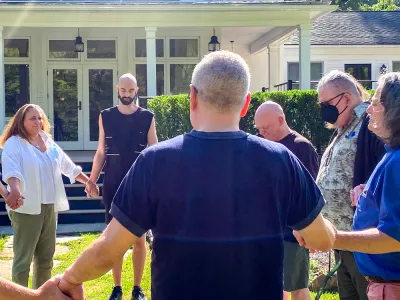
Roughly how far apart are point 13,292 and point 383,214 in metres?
1.80

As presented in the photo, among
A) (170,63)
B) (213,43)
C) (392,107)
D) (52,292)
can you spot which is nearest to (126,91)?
(52,292)

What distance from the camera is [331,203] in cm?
392

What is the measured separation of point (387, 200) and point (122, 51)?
13444 mm

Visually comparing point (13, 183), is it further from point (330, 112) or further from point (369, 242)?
point (369, 242)

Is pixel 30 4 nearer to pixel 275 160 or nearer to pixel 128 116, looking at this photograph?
pixel 128 116

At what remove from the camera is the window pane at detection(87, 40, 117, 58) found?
51.0 feet

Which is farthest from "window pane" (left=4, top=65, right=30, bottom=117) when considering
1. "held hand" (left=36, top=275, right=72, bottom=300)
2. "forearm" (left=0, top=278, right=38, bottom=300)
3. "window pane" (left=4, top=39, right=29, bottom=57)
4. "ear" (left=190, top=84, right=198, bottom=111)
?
"ear" (left=190, top=84, right=198, bottom=111)

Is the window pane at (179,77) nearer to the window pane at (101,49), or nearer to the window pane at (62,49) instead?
the window pane at (101,49)

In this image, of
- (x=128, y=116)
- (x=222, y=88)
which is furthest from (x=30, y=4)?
(x=222, y=88)

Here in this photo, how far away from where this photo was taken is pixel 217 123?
228 centimetres

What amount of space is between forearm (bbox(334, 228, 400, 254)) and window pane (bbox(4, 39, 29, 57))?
14.0 metres

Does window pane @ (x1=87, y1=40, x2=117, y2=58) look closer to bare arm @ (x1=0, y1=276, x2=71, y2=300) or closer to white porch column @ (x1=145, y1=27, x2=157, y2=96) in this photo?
white porch column @ (x1=145, y1=27, x2=157, y2=96)

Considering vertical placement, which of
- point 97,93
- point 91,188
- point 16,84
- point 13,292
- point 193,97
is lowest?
point 13,292

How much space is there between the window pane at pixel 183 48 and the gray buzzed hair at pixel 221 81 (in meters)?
13.7
